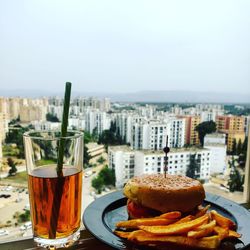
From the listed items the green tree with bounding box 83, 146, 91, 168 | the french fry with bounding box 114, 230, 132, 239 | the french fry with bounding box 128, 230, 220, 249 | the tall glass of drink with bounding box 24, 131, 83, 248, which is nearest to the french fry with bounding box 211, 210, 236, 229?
the french fry with bounding box 128, 230, 220, 249

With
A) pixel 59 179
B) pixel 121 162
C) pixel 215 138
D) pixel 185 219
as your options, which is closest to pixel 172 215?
pixel 185 219

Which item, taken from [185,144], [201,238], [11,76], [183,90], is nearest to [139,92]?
[183,90]

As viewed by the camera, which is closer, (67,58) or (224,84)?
(67,58)

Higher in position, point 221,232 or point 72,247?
point 221,232

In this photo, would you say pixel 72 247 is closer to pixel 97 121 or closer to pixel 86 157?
pixel 86 157

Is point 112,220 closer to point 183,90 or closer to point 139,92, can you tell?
point 139,92

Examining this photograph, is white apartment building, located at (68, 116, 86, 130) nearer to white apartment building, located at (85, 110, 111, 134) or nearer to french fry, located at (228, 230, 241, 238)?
white apartment building, located at (85, 110, 111, 134)
